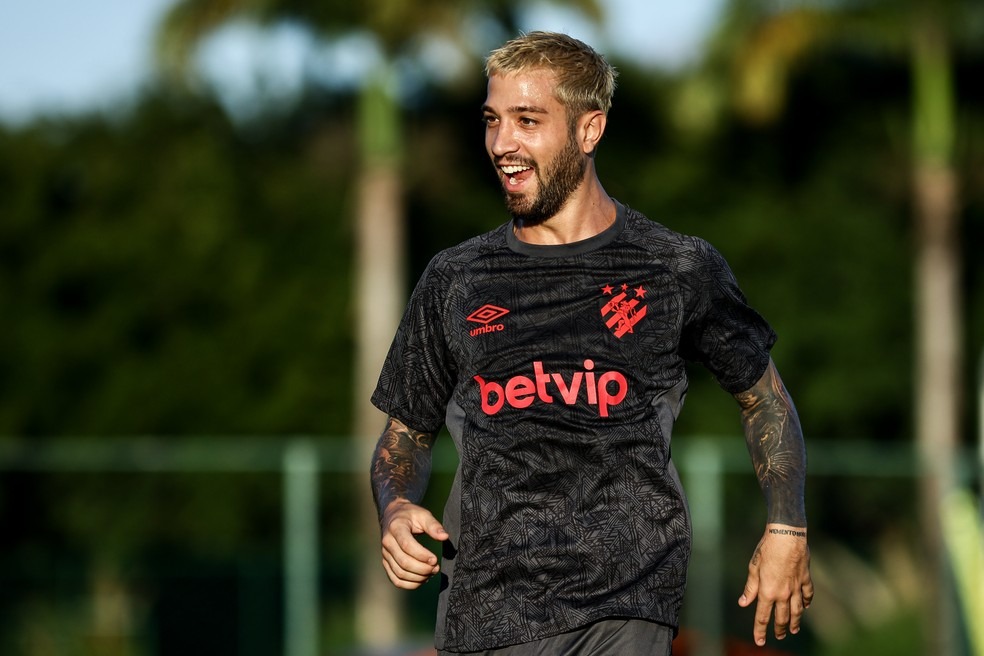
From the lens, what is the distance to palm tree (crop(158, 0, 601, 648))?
1734cm

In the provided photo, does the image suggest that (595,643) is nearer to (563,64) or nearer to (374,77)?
(563,64)

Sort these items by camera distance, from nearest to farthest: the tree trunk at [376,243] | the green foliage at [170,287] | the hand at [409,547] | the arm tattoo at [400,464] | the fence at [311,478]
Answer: the hand at [409,547] → the arm tattoo at [400,464] → the fence at [311,478] → the tree trunk at [376,243] → the green foliage at [170,287]

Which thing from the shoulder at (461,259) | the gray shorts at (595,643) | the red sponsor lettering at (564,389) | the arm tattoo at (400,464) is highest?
the shoulder at (461,259)

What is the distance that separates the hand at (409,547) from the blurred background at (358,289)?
9855mm

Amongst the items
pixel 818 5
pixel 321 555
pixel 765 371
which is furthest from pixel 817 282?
pixel 765 371

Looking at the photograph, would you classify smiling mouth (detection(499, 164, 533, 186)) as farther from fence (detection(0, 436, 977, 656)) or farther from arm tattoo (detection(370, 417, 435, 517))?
fence (detection(0, 436, 977, 656))

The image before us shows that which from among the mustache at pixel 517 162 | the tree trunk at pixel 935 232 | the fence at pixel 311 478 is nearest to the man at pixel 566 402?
the mustache at pixel 517 162

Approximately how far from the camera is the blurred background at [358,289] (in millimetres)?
14586

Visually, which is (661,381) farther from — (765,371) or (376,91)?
(376,91)

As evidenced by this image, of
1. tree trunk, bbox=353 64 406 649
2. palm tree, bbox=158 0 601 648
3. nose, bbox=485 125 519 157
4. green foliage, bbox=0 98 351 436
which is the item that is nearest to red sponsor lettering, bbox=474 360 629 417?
nose, bbox=485 125 519 157

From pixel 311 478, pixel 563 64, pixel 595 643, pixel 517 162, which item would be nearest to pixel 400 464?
pixel 595 643

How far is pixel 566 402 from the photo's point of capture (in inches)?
145

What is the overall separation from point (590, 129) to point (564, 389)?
61cm

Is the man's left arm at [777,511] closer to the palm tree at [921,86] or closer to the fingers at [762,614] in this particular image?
the fingers at [762,614]
